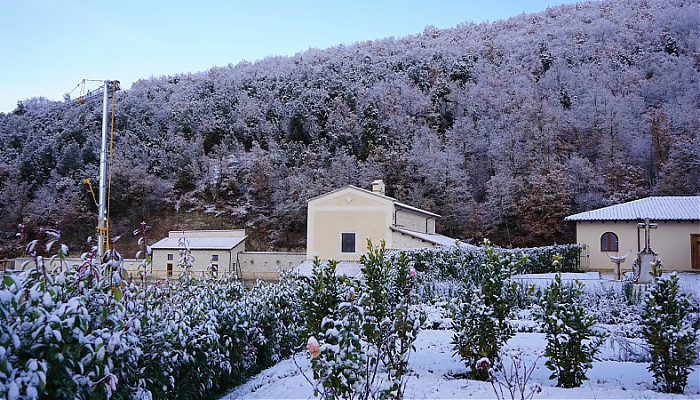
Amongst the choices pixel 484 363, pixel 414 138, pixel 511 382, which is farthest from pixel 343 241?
pixel 414 138

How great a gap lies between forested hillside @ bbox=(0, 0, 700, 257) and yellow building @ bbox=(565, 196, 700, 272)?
799cm

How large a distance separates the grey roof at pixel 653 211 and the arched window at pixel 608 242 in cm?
94

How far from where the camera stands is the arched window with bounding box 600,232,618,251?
21.1 metres

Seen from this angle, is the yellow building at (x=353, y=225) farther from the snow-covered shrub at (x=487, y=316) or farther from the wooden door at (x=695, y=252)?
the snow-covered shrub at (x=487, y=316)

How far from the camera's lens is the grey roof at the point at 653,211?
65.1ft

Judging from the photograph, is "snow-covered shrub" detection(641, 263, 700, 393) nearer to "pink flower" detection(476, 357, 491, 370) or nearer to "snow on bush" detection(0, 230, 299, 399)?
"pink flower" detection(476, 357, 491, 370)

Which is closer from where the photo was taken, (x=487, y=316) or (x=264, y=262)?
(x=487, y=316)

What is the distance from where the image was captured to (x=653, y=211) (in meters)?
20.8

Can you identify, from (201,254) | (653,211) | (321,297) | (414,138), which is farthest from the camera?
(414,138)

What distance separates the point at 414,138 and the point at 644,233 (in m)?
21.8

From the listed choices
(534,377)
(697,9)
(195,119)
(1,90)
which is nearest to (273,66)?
(195,119)

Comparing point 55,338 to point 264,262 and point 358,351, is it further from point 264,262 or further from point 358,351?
point 264,262

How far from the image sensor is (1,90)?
9609mm

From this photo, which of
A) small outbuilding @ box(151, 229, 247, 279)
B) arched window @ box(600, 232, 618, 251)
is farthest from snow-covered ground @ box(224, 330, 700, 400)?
small outbuilding @ box(151, 229, 247, 279)
